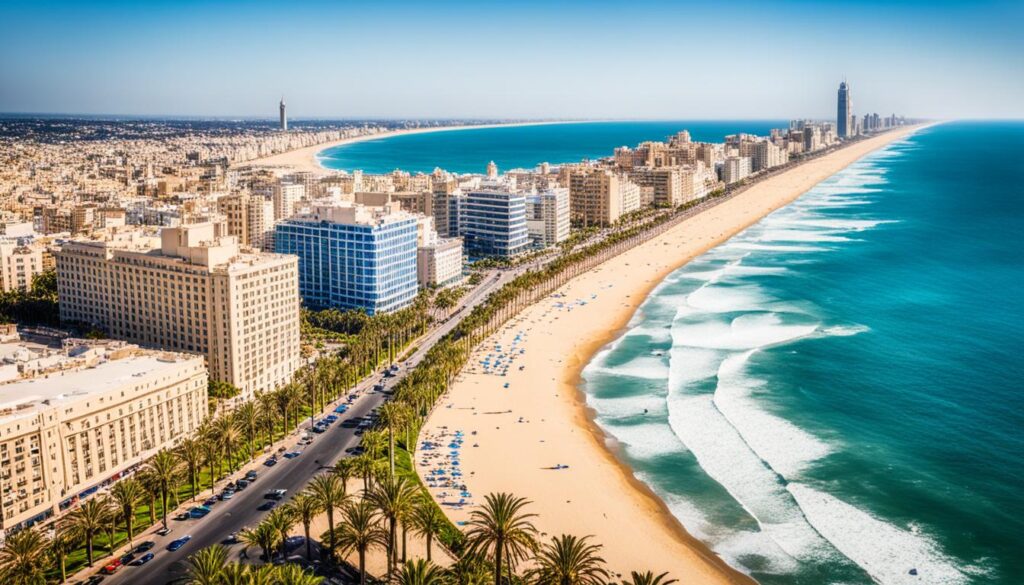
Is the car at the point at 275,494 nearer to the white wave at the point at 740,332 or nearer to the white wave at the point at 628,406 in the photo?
the white wave at the point at 628,406

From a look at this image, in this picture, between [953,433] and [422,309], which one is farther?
[422,309]

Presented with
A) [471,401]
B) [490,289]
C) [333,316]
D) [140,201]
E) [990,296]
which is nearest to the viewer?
[471,401]

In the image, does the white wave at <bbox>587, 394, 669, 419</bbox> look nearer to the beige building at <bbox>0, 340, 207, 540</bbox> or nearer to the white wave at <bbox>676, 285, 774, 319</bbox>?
the white wave at <bbox>676, 285, 774, 319</bbox>

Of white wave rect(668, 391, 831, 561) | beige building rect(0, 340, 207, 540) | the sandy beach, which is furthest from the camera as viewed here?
white wave rect(668, 391, 831, 561)

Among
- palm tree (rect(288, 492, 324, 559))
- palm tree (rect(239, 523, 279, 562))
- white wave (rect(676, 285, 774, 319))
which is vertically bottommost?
palm tree (rect(239, 523, 279, 562))

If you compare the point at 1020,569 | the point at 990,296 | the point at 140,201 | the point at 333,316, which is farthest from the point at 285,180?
the point at 1020,569

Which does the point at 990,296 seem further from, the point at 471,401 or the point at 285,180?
the point at 285,180

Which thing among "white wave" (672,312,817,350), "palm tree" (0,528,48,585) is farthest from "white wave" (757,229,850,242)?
"palm tree" (0,528,48,585)

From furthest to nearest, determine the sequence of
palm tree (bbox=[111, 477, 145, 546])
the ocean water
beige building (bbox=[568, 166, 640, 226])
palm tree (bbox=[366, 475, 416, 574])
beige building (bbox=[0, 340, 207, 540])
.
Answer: beige building (bbox=[568, 166, 640, 226])
the ocean water
beige building (bbox=[0, 340, 207, 540])
palm tree (bbox=[111, 477, 145, 546])
palm tree (bbox=[366, 475, 416, 574])
